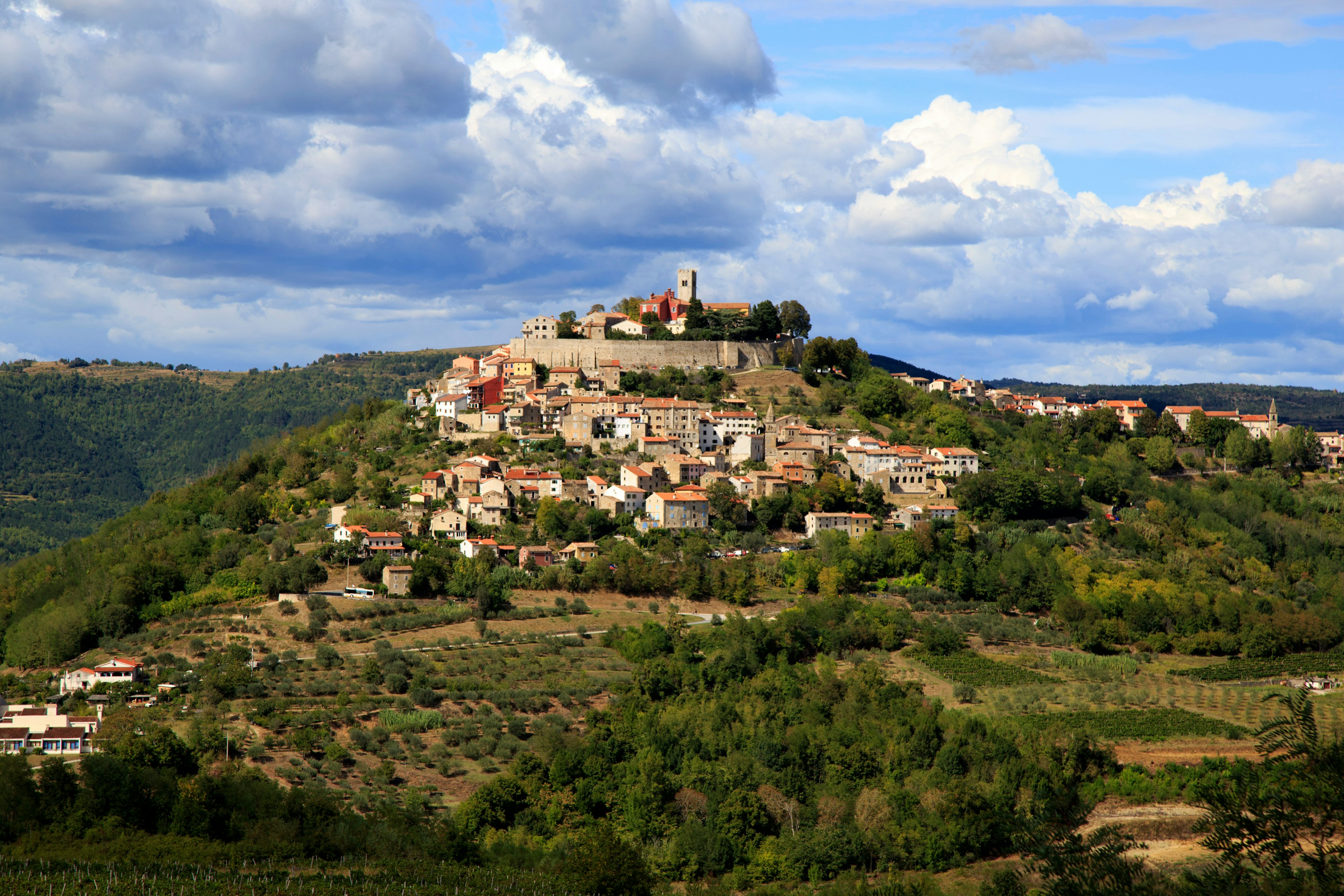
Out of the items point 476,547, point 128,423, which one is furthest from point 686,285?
point 128,423

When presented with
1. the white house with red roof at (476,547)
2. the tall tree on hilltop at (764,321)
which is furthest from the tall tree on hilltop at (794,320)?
the white house with red roof at (476,547)

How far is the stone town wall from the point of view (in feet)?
228

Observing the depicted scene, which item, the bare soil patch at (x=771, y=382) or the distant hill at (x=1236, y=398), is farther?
the distant hill at (x=1236, y=398)

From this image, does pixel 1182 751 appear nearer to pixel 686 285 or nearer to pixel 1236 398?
pixel 686 285

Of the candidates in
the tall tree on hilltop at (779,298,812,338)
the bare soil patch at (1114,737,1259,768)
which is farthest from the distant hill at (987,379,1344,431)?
the bare soil patch at (1114,737,1259,768)

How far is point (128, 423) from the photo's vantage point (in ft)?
405

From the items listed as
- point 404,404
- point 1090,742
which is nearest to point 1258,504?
point 1090,742

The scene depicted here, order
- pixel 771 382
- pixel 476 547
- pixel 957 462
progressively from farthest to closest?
pixel 771 382 < pixel 957 462 < pixel 476 547

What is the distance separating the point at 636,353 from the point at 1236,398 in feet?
276

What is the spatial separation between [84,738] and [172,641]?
8636 millimetres

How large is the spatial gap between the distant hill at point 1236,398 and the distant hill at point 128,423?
68.0 metres

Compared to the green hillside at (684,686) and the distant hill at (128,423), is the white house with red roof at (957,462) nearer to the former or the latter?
the green hillside at (684,686)

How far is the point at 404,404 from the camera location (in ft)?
229

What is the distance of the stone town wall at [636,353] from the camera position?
228ft
